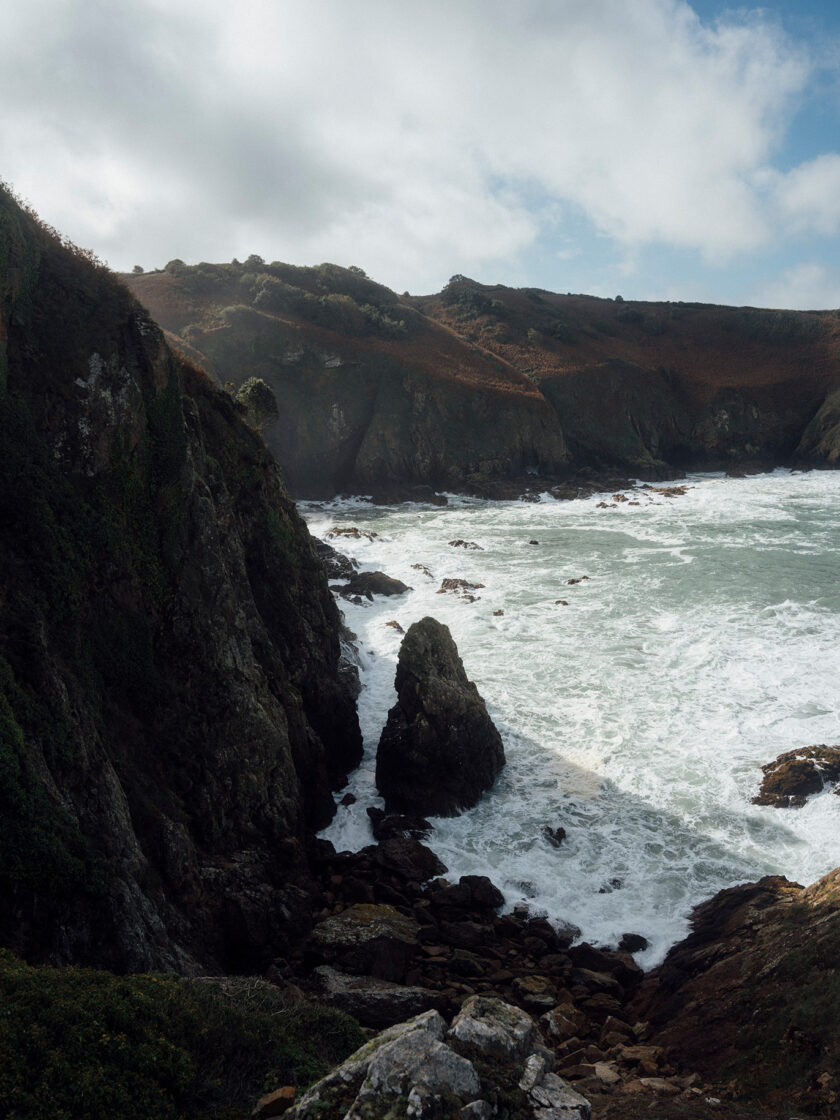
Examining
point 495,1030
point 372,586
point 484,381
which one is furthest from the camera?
point 484,381

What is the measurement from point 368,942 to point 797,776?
11848 mm

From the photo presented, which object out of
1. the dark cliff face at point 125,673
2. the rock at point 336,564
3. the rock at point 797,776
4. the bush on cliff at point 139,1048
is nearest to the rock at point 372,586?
the rock at point 336,564

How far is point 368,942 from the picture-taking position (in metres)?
12.2

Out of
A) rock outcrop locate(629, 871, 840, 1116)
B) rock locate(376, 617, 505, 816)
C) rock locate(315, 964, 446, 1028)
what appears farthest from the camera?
rock locate(376, 617, 505, 816)

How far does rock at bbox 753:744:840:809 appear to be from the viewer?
16938mm

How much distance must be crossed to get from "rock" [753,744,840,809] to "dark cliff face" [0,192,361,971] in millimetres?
11368

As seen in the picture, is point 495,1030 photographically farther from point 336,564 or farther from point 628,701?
point 336,564

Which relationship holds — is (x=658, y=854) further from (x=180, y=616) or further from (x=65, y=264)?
(x=65, y=264)

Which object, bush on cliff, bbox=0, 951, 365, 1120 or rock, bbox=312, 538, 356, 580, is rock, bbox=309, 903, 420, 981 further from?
rock, bbox=312, 538, 356, 580

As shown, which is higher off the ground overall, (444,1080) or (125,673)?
(125,673)

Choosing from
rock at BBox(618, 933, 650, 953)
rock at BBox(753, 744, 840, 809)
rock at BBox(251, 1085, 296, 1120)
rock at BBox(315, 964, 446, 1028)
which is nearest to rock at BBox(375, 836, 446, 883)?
rock at BBox(315, 964, 446, 1028)

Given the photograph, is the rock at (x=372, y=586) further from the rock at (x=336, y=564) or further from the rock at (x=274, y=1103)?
the rock at (x=274, y=1103)

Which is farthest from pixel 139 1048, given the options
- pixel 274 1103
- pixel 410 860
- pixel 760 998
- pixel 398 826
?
pixel 398 826

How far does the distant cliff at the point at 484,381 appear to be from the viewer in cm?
6425
